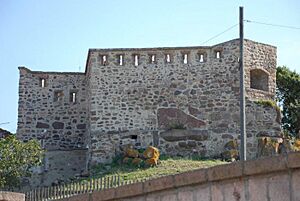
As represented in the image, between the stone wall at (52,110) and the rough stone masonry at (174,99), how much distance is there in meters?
0.17

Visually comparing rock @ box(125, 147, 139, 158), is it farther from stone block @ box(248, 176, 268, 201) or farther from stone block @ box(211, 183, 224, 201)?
stone block @ box(248, 176, 268, 201)

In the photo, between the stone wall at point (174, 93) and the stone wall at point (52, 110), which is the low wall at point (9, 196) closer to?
the stone wall at point (174, 93)

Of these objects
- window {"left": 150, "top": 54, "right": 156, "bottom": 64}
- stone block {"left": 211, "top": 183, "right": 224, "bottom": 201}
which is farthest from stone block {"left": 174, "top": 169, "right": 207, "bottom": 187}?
window {"left": 150, "top": 54, "right": 156, "bottom": 64}

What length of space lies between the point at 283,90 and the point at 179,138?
11.2 metres

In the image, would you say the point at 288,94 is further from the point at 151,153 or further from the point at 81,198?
the point at 81,198

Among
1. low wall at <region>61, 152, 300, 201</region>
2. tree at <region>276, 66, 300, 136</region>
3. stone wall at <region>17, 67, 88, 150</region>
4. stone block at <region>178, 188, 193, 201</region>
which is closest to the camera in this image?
low wall at <region>61, 152, 300, 201</region>

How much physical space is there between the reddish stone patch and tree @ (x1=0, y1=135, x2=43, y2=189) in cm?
519

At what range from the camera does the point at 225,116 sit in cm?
2794

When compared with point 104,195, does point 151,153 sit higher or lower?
lower

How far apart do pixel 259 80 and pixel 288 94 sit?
24.4ft

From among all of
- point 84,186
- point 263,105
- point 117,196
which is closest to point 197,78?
point 263,105

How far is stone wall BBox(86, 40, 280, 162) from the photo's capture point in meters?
27.8

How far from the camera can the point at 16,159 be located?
25.0m

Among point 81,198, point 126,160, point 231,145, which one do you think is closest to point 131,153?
point 126,160
